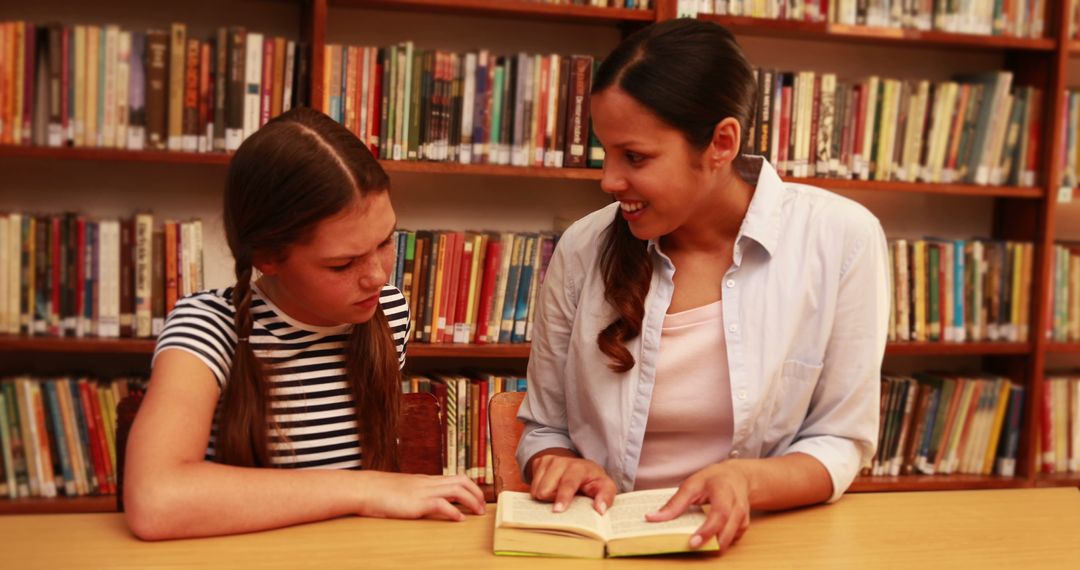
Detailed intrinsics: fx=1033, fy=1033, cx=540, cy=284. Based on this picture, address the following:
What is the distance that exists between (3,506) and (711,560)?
1882 mm

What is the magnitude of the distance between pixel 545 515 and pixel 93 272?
1633mm

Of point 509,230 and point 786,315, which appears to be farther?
point 509,230

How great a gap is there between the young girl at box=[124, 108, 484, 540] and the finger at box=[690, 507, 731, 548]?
10.8 inches

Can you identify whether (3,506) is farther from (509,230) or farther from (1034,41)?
(1034,41)

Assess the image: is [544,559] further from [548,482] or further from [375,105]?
[375,105]

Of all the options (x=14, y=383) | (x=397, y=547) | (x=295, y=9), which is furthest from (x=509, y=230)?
(x=397, y=547)

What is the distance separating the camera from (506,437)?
1.59 meters

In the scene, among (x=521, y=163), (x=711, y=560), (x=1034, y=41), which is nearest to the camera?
(x=711, y=560)

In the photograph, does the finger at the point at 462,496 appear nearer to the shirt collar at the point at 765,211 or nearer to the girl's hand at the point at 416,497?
the girl's hand at the point at 416,497

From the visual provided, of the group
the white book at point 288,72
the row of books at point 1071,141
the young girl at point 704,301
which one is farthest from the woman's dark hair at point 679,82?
the row of books at point 1071,141

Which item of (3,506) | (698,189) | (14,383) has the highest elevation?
(698,189)

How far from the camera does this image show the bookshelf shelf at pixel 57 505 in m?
2.34

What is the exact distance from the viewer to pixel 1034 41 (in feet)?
9.04

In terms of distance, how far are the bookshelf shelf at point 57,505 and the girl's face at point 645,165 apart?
5.03 feet
